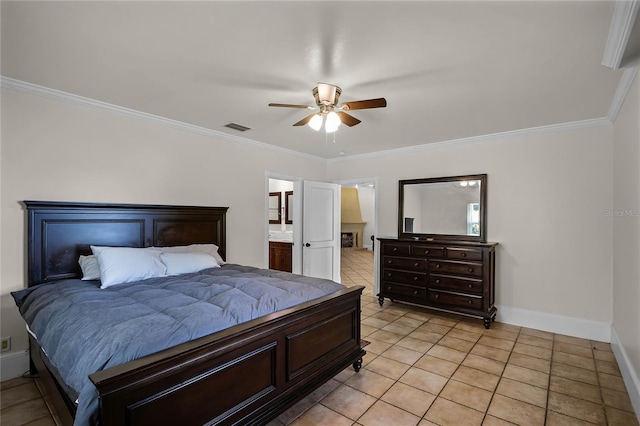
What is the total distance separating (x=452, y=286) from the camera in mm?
4156

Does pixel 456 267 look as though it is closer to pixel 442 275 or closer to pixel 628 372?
pixel 442 275

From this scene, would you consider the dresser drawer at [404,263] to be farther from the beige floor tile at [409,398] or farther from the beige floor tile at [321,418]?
the beige floor tile at [321,418]

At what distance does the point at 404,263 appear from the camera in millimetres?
4582

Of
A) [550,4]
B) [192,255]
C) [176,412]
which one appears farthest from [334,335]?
[550,4]

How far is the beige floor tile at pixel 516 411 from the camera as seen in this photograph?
85.3 inches

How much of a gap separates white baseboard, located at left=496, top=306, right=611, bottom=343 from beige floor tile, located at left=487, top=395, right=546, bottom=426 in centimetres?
194

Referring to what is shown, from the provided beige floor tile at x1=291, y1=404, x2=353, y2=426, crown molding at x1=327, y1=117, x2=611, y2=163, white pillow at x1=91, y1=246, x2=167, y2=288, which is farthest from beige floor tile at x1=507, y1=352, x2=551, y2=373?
white pillow at x1=91, y1=246, x2=167, y2=288

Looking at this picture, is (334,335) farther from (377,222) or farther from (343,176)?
(343,176)

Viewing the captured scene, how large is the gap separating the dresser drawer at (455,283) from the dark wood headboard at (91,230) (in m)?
3.08

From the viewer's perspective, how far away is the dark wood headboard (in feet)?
9.00

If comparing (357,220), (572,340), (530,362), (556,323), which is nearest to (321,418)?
(530,362)

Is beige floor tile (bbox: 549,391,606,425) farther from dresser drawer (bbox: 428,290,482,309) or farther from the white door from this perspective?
the white door

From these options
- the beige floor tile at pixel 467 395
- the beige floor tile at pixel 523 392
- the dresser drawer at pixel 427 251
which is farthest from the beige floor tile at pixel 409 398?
the dresser drawer at pixel 427 251

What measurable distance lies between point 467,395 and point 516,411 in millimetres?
326
